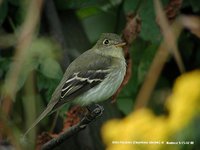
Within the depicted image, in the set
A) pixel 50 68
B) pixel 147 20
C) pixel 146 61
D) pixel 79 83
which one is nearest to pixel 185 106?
pixel 79 83

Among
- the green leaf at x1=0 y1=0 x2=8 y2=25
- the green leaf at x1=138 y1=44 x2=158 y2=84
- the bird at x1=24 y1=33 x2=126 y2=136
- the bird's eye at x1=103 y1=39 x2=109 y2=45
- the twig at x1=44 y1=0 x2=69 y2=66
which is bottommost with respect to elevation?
the green leaf at x1=138 y1=44 x2=158 y2=84

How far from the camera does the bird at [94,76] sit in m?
3.93

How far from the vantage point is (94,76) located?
4219 millimetres

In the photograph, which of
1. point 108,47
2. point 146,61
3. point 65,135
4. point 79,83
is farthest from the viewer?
point 146,61

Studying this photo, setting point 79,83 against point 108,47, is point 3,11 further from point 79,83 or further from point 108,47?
point 79,83

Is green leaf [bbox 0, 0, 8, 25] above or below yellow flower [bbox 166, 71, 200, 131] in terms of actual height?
above

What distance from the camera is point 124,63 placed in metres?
4.41

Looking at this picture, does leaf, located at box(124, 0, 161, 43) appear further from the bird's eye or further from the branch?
the branch

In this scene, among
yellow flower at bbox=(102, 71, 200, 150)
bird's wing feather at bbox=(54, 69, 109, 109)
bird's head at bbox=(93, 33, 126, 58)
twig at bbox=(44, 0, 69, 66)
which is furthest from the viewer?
twig at bbox=(44, 0, 69, 66)

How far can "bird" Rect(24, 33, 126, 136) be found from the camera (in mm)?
3930

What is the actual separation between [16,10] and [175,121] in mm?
2814

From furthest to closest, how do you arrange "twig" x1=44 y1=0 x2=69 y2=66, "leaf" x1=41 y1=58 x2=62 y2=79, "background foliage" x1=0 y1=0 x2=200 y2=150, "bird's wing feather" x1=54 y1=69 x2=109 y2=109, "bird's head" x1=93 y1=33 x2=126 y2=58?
"twig" x1=44 y1=0 x2=69 y2=66 → "background foliage" x1=0 y1=0 x2=200 y2=150 → "bird's head" x1=93 y1=33 x2=126 y2=58 → "leaf" x1=41 y1=58 x2=62 y2=79 → "bird's wing feather" x1=54 y1=69 x2=109 y2=109

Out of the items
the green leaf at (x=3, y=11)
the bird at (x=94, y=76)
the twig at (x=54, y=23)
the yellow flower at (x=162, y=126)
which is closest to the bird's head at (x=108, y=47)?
the bird at (x=94, y=76)

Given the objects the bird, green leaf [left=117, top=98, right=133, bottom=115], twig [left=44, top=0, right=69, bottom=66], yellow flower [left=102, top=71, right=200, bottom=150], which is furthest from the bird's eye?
yellow flower [left=102, top=71, right=200, bottom=150]
